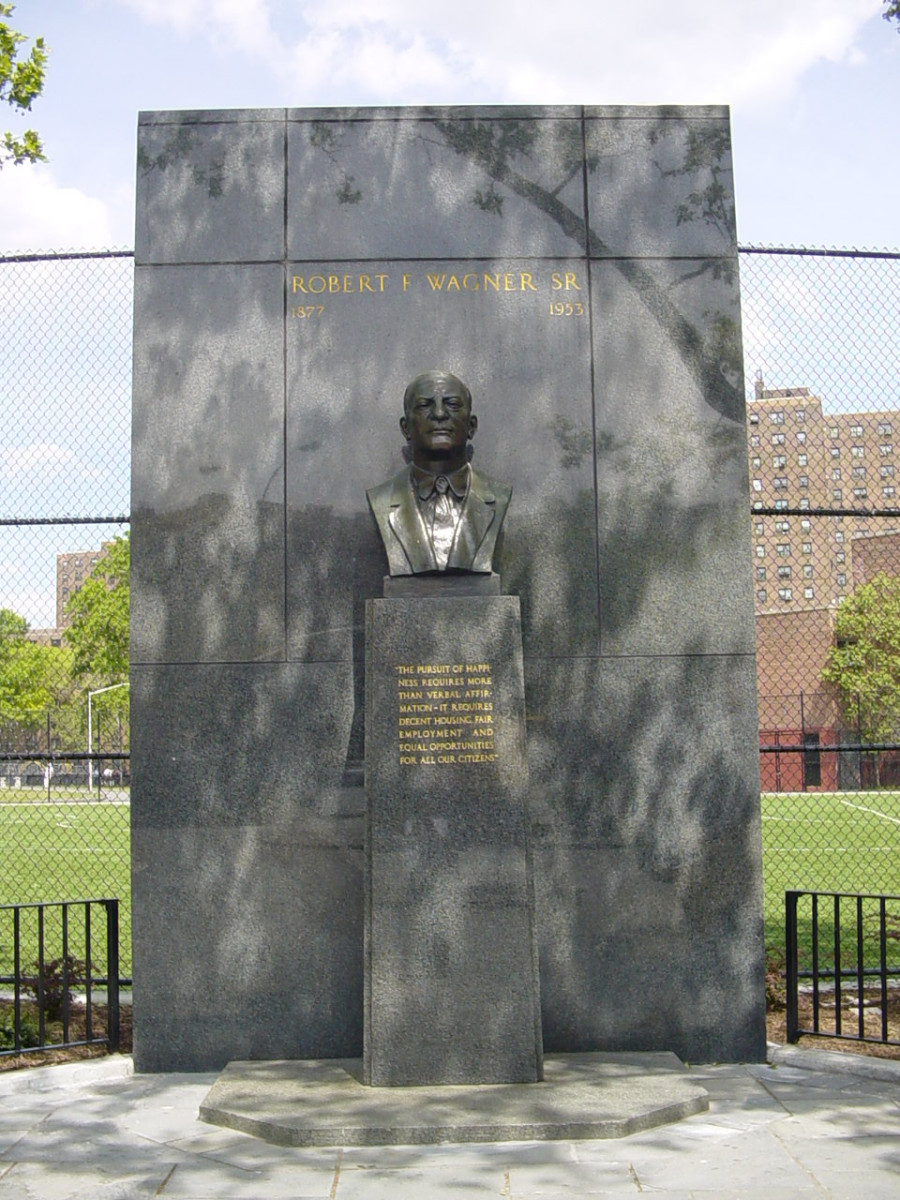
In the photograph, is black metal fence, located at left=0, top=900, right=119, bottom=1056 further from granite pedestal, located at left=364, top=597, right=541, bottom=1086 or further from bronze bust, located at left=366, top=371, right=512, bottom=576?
bronze bust, located at left=366, top=371, right=512, bottom=576

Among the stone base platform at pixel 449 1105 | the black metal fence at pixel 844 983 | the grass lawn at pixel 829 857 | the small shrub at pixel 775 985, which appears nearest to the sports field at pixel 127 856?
the grass lawn at pixel 829 857

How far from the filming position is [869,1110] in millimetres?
6445

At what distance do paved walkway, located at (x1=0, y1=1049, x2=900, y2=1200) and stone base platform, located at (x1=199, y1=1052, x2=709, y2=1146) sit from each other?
0.07 meters

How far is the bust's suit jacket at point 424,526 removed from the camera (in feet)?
24.4

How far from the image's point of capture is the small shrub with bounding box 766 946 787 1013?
888cm

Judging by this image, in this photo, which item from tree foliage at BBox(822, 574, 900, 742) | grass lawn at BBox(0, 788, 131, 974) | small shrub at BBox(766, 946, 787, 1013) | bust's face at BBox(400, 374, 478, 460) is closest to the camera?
bust's face at BBox(400, 374, 478, 460)

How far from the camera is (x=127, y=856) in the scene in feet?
75.3

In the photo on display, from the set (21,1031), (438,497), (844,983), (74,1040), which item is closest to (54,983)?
(21,1031)

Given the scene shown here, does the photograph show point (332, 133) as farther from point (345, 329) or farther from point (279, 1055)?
point (279, 1055)

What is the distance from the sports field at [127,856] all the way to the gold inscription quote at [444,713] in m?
5.41

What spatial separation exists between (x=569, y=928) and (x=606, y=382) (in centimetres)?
340

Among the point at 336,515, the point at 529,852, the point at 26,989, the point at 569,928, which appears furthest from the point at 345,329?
the point at 26,989

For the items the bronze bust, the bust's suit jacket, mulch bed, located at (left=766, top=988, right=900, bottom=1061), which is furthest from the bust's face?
mulch bed, located at (left=766, top=988, right=900, bottom=1061)

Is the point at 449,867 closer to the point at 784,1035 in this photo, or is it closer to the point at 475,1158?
the point at 475,1158
